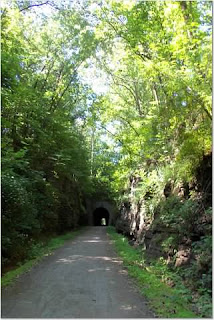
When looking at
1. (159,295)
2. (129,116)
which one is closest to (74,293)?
(159,295)

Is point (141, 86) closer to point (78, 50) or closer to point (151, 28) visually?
point (78, 50)

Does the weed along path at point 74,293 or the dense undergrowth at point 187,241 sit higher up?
the dense undergrowth at point 187,241

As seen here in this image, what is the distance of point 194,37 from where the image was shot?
7805 millimetres

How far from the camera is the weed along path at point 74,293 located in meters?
5.68

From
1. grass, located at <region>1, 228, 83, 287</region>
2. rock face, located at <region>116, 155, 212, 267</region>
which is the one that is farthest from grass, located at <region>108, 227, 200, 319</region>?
grass, located at <region>1, 228, 83, 287</region>

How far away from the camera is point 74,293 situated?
273 inches

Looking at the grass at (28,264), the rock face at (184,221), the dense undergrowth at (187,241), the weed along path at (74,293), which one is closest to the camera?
the weed along path at (74,293)

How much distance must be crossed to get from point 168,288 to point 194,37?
6.48 meters

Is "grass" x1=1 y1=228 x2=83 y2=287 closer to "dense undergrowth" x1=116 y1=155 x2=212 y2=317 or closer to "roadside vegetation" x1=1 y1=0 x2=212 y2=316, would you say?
"roadside vegetation" x1=1 y1=0 x2=212 y2=316

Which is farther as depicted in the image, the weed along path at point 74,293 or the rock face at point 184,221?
the rock face at point 184,221

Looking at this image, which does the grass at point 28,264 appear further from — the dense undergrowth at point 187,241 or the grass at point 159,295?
the dense undergrowth at point 187,241

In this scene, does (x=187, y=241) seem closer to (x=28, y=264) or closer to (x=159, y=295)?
(x=159, y=295)

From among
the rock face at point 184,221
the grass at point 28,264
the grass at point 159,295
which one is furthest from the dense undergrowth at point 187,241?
the grass at point 28,264

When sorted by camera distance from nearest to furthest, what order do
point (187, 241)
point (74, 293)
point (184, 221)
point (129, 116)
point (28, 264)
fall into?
point (74, 293) < point (187, 241) < point (184, 221) < point (28, 264) < point (129, 116)
